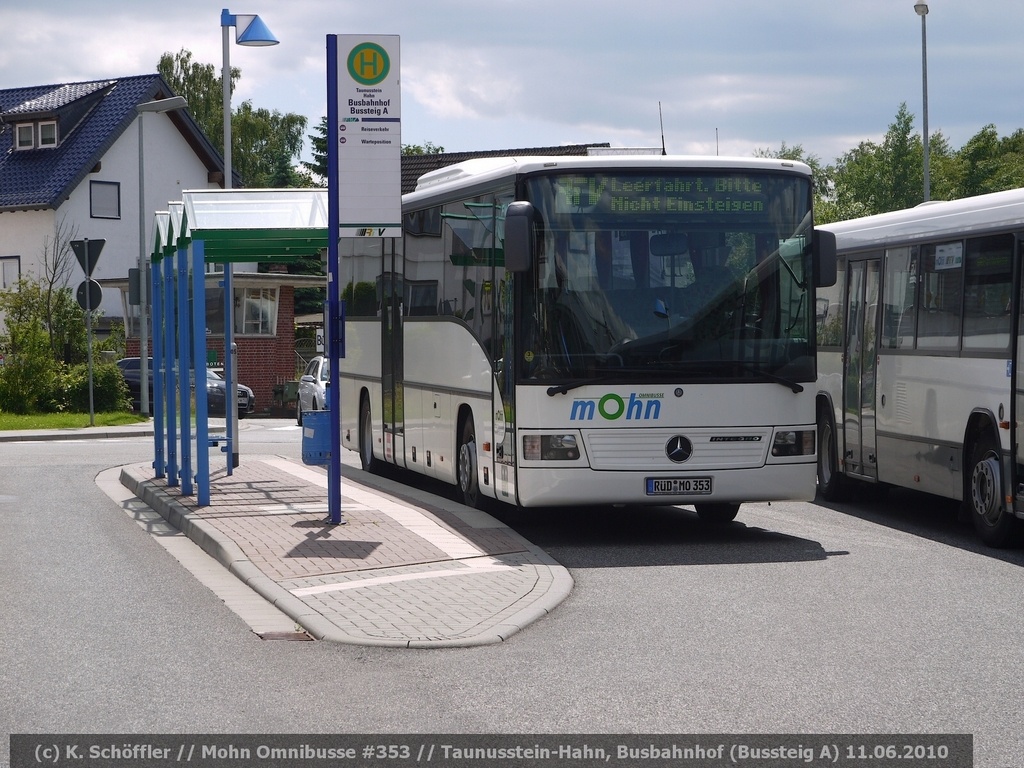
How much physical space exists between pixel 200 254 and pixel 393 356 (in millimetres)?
3957

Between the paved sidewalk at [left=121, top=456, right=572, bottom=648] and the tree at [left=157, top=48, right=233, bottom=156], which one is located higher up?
the tree at [left=157, top=48, right=233, bottom=156]

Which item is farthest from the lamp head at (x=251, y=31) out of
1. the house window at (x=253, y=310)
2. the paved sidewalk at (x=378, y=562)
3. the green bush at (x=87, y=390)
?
the house window at (x=253, y=310)

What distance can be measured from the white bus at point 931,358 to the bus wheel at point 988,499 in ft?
0.04

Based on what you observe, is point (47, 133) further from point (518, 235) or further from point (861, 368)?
point (518, 235)

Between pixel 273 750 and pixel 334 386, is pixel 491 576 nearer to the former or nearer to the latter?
pixel 334 386

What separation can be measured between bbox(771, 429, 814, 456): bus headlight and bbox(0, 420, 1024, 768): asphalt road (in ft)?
2.50

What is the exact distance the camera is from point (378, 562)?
11211 millimetres

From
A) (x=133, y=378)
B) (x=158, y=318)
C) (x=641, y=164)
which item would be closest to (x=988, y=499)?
(x=641, y=164)

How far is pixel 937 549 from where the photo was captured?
1295 cm

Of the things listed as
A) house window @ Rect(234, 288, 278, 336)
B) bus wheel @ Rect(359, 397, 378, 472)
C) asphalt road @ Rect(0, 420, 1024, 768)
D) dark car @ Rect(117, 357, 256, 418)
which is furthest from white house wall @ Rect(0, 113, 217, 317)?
asphalt road @ Rect(0, 420, 1024, 768)

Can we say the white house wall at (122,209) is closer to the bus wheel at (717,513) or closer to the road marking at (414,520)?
the road marking at (414,520)

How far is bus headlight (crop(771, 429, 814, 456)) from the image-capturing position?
13031 millimetres

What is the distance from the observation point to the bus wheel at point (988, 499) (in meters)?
12.8

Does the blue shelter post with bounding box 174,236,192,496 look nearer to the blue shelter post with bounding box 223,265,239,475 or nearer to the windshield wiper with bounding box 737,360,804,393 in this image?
the blue shelter post with bounding box 223,265,239,475
